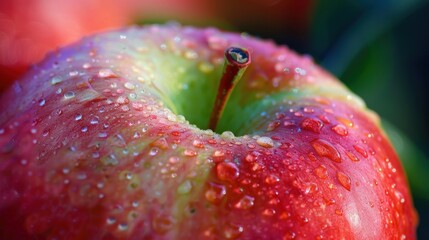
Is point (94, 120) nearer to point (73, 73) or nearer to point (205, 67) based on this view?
point (73, 73)

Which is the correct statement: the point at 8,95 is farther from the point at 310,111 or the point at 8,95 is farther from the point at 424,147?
the point at 424,147

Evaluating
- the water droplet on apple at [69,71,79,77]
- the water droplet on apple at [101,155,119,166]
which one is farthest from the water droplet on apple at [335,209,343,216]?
the water droplet on apple at [69,71,79,77]

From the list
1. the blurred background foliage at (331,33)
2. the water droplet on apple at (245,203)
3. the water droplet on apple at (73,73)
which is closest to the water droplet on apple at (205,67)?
the water droplet on apple at (73,73)

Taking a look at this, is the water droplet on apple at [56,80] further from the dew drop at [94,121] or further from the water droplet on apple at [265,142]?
the water droplet on apple at [265,142]

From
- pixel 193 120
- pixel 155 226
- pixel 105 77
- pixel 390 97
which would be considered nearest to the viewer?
pixel 155 226

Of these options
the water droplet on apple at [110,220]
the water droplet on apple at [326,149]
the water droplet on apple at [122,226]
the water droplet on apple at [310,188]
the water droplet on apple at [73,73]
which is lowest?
the water droplet on apple at [73,73]

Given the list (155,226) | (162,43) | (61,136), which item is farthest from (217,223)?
(162,43)

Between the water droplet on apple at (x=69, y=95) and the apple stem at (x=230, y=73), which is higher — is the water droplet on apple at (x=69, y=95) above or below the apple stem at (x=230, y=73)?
below
